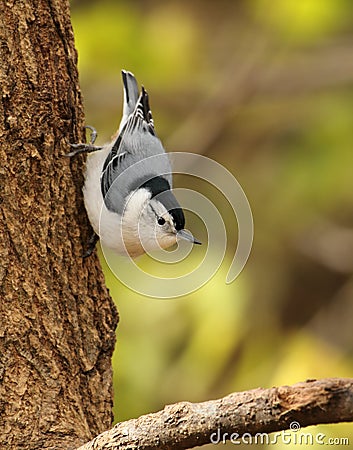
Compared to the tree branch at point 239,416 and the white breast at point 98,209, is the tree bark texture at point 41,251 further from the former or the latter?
the tree branch at point 239,416

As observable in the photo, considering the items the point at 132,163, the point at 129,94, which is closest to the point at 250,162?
the point at 129,94

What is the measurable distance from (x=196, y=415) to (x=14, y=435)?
24.4 inches

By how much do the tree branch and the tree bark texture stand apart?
1.03 feet

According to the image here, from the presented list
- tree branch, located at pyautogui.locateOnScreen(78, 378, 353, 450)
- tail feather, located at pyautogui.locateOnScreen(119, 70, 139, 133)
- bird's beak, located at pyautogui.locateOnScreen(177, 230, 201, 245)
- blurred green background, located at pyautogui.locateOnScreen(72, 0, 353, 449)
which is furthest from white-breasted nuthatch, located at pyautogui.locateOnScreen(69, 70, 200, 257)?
blurred green background, located at pyautogui.locateOnScreen(72, 0, 353, 449)

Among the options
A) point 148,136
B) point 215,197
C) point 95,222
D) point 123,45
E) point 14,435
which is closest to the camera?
point 14,435

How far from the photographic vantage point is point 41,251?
2.10m

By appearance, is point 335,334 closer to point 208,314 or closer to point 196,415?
point 208,314

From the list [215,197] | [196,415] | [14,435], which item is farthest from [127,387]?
[196,415]

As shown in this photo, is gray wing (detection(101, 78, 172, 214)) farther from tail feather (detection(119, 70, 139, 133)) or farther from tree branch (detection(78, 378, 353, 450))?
tree branch (detection(78, 378, 353, 450))

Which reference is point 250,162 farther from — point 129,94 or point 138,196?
point 138,196

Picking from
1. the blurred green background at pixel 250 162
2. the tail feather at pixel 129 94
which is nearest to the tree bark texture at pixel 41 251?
the tail feather at pixel 129 94

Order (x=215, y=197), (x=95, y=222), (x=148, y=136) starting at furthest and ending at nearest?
(x=215, y=197) < (x=148, y=136) < (x=95, y=222)

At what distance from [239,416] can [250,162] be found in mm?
3697

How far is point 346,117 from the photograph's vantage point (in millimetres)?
4555
